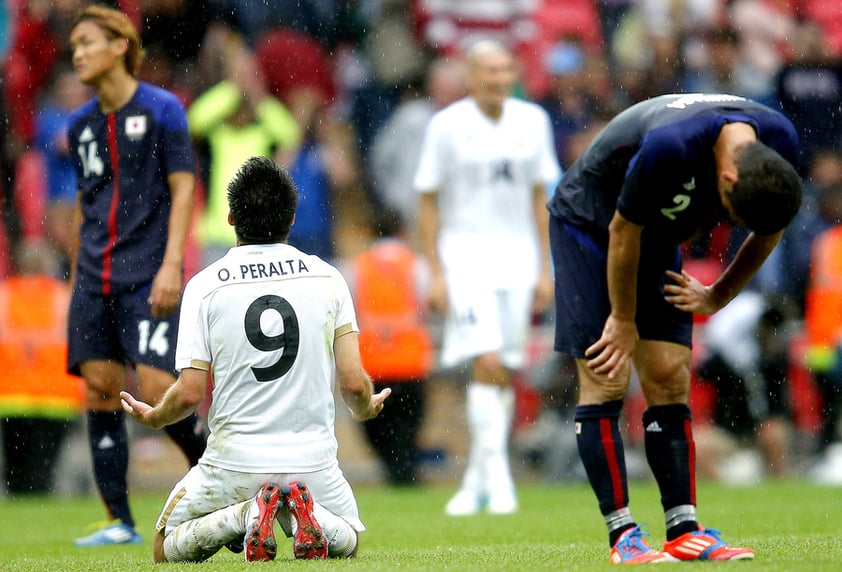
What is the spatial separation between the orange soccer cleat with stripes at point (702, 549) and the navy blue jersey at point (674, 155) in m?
1.14

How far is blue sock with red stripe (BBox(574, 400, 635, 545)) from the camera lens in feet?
19.8

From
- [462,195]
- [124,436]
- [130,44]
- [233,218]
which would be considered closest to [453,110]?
[462,195]

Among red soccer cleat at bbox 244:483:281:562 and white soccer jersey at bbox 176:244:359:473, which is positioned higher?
white soccer jersey at bbox 176:244:359:473

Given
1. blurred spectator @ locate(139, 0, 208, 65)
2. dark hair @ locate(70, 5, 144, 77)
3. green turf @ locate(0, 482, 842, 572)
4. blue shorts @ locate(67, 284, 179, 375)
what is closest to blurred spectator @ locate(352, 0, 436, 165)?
blurred spectator @ locate(139, 0, 208, 65)

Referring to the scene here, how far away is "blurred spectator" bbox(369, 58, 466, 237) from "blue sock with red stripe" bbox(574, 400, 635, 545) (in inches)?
311

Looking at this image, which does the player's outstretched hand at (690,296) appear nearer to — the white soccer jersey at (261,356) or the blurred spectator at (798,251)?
the white soccer jersey at (261,356)

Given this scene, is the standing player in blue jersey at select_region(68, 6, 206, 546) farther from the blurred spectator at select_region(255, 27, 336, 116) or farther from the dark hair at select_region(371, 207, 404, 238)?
the blurred spectator at select_region(255, 27, 336, 116)

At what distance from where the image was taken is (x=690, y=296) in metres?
5.95

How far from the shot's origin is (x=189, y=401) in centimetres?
585

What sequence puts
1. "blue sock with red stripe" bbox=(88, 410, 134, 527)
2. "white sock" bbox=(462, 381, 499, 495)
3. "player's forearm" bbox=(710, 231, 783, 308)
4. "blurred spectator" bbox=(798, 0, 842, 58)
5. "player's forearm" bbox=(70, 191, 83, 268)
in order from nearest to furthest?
"player's forearm" bbox=(710, 231, 783, 308), "blue sock with red stripe" bbox=(88, 410, 134, 527), "player's forearm" bbox=(70, 191, 83, 268), "white sock" bbox=(462, 381, 499, 495), "blurred spectator" bbox=(798, 0, 842, 58)

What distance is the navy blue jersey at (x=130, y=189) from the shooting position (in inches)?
316

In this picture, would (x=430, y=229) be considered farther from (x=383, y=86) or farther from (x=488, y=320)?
(x=383, y=86)

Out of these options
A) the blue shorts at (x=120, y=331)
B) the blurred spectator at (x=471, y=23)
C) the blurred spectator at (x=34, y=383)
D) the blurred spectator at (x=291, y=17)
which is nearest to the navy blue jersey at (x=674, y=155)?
the blue shorts at (x=120, y=331)

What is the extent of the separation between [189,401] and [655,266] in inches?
74.1
